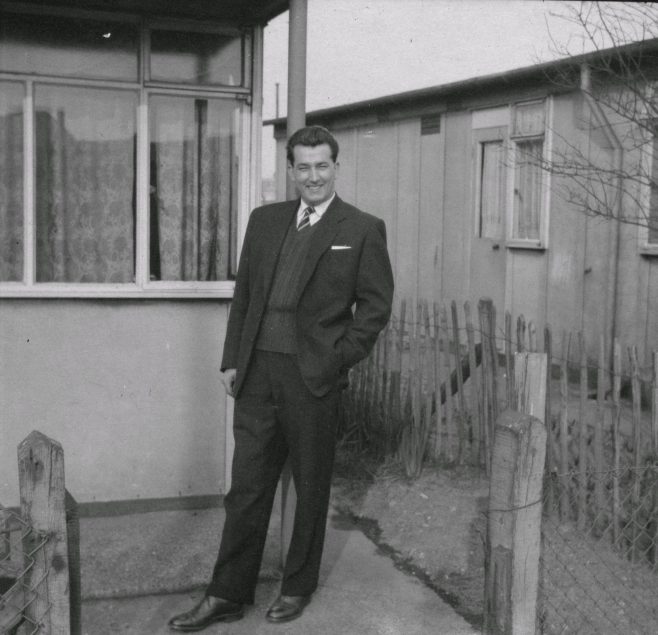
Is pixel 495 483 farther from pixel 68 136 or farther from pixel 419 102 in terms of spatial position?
pixel 419 102

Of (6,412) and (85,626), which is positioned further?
(6,412)

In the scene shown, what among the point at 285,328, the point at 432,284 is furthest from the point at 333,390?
the point at 432,284

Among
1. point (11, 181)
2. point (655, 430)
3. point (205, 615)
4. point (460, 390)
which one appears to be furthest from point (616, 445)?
point (11, 181)

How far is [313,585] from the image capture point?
450 centimetres

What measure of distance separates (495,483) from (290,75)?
2.67 metres

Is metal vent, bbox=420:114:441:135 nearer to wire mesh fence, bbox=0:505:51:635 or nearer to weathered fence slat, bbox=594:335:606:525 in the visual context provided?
weathered fence slat, bbox=594:335:606:525

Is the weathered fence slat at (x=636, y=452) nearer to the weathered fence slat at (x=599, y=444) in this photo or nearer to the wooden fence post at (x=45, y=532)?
the weathered fence slat at (x=599, y=444)

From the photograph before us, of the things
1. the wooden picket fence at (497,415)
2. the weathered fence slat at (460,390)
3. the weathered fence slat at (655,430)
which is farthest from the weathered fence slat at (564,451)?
the weathered fence slat at (460,390)

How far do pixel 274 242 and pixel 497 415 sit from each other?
257 centimetres

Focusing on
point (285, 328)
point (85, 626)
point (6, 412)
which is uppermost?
point (285, 328)

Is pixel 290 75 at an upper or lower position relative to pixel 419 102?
lower

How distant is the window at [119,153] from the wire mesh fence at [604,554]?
2447mm

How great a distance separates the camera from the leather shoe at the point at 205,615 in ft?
14.1

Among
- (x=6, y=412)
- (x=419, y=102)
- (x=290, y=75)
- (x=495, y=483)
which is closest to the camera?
(x=495, y=483)
